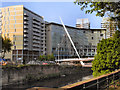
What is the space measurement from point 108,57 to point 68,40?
85230 mm

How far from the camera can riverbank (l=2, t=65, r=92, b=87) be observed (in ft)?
108

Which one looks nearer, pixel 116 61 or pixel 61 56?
pixel 116 61

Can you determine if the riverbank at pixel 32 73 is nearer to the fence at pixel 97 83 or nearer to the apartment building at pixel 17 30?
the fence at pixel 97 83

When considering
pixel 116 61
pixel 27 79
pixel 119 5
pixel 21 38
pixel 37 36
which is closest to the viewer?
pixel 119 5

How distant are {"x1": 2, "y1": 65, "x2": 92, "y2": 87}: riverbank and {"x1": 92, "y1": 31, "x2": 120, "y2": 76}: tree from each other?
21247 mm

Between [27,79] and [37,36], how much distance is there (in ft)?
164

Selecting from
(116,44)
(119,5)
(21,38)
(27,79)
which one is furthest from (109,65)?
(21,38)

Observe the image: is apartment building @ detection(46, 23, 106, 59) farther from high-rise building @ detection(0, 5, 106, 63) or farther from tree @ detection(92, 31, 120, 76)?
tree @ detection(92, 31, 120, 76)

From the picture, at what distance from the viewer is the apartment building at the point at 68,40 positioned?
9406 centimetres

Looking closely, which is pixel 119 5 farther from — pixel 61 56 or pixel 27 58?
pixel 61 56

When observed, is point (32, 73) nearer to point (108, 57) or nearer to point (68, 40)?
point (108, 57)

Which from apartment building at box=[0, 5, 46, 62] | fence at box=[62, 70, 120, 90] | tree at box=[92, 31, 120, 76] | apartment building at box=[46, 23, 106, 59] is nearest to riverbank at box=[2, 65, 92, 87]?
tree at box=[92, 31, 120, 76]

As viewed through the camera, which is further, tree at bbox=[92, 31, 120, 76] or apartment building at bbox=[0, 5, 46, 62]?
apartment building at bbox=[0, 5, 46, 62]

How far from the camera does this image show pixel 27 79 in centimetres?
3772
